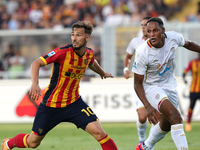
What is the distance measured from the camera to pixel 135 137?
28.8ft

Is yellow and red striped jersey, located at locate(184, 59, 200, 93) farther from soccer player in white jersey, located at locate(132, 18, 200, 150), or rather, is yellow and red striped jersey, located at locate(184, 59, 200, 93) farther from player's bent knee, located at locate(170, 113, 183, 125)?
player's bent knee, located at locate(170, 113, 183, 125)

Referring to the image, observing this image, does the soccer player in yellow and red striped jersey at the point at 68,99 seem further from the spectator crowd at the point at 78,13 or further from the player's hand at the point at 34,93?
the spectator crowd at the point at 78,13

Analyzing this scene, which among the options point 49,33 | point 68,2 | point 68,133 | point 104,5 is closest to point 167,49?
point 68,133

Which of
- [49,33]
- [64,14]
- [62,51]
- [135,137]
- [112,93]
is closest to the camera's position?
[62,51]

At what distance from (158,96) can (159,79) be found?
34 centimetres

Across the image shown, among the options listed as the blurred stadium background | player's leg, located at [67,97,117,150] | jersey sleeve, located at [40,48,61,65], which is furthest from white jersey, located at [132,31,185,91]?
the blurred stadium background

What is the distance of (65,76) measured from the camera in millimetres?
5363

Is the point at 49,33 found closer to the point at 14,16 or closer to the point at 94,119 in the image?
the point at 14,16

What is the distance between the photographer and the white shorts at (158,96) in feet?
17.5

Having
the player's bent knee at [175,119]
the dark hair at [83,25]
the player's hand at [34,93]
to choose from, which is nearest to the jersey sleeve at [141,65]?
the player's bent knee at [175,119]

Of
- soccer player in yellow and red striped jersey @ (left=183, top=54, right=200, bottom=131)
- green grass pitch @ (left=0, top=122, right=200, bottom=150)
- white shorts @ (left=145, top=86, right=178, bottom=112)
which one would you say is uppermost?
white shorts @ (left=145, top=86, right=178, bottom=112)

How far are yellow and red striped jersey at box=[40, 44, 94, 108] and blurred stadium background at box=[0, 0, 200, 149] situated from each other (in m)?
6.05

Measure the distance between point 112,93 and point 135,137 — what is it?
2.99 meters

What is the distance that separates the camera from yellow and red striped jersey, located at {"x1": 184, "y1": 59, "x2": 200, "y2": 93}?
10310mm
